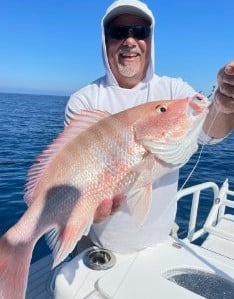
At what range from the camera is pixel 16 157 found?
11.4m

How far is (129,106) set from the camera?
2.67 meters

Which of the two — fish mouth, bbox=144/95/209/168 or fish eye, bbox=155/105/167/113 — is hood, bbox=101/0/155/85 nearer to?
fish eye, bbox=155/105/167/113

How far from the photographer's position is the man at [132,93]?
2.49 metres

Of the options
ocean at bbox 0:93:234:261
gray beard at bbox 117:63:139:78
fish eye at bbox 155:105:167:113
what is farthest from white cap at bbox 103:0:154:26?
ocean at bbox 0:93:234:261

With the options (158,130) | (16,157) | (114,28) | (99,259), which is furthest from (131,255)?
(16,157)

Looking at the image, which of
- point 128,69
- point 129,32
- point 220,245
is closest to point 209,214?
point 220,245

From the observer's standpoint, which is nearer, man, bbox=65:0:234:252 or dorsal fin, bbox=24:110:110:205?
dorsal fin, bbox=24:110:110:205

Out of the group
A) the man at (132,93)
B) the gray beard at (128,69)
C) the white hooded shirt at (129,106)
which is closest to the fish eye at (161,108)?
the man at (132,93)

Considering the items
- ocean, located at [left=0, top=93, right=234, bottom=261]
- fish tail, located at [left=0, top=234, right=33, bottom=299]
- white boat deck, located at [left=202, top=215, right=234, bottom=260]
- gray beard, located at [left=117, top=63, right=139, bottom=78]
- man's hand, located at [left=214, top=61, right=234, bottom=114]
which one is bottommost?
ocean, located at [left=0, top=93, right=234, bottom=261]

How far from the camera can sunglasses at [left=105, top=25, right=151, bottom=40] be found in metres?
2.70

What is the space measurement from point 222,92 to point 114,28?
113 cm

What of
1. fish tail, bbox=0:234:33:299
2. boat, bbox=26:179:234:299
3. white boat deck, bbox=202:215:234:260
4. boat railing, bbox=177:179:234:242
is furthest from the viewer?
boat railing, bbox=177:179:234:242

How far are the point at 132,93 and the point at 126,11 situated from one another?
0.64 metres

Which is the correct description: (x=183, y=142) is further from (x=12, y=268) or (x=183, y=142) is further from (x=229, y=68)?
(x=12, y=268)
